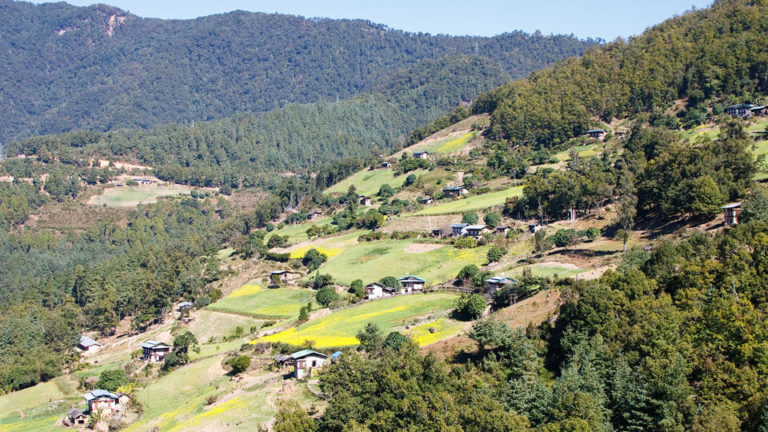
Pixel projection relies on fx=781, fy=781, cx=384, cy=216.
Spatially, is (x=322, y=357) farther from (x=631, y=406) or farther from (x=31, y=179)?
(x=31, y=179)

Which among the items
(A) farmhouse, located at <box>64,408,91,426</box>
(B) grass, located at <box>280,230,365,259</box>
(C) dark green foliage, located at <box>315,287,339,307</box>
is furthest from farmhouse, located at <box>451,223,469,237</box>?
(A) farmhouse, located at <box>64,408,91,426</box>

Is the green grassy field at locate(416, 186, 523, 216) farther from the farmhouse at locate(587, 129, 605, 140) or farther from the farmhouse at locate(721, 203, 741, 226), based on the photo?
the farmhouse at locate(721, 203, 741, 226)

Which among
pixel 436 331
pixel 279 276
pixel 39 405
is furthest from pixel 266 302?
pixel 436 331

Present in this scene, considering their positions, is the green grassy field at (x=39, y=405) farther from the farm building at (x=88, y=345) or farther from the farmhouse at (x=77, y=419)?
the farm building at (x=88, y=345)

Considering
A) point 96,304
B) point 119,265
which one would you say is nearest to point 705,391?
point 96,304

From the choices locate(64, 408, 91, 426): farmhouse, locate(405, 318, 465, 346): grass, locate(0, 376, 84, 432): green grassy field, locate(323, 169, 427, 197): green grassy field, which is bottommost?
locate(0, 376, 84, 432): green grassy field

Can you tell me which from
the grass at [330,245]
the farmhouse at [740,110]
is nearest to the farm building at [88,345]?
the grass at [330,245]
